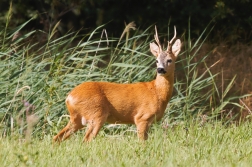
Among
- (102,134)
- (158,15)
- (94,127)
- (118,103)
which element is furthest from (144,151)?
(158,15)

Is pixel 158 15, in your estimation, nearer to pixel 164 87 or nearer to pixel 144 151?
pixel 164 87

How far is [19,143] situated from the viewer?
7.13 m

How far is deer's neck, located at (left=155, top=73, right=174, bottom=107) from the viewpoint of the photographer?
849 cm

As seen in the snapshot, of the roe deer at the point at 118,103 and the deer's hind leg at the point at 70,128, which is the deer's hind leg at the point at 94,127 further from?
the deer's hind leg at the point at 70,128

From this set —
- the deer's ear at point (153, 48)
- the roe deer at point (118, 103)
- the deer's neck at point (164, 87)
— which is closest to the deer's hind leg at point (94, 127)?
the roe deer at point (118, 103)

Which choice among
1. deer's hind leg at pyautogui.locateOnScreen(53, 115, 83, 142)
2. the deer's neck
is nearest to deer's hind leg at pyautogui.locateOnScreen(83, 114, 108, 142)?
deer's hind leg at pyautogui.locateOnScreen(53, 115, 83, 142)

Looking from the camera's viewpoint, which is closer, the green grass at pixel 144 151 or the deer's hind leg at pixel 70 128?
the green grass at pixel 144 151

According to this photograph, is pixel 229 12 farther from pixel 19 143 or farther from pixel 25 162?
pixel 25 162

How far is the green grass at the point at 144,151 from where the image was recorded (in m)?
6.43

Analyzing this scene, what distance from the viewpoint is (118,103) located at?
8.32 meters

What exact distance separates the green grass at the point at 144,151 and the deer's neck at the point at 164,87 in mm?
542

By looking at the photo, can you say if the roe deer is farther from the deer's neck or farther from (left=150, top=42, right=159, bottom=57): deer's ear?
(left=150, top=42, right=159, bottom=57): deer's ear

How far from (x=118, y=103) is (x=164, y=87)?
53cm

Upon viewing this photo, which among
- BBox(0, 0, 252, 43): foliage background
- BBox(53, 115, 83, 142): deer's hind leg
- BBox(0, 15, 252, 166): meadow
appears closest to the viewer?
BBox(0, 15, 252, 166): meadow
